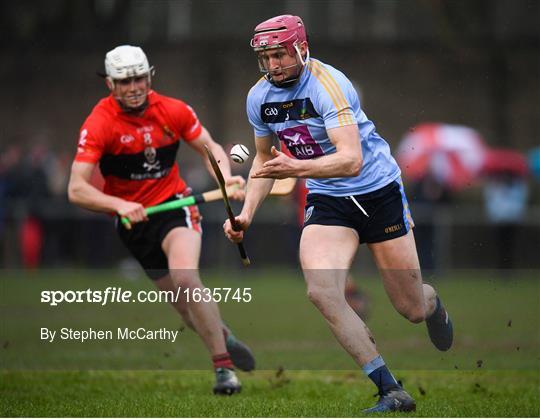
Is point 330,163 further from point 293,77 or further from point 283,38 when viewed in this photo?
point 283,38

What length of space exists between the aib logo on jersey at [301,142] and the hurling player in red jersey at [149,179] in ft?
3.33

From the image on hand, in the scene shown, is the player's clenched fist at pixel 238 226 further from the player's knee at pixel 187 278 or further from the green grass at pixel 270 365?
the green grass at pixel 270 365

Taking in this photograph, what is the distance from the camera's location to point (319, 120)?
265 inches

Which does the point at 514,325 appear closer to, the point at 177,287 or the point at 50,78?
the point at 177,287

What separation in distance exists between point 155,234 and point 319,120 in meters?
1.98

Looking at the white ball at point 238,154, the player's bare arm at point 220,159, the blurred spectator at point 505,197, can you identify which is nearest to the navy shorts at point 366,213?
the white ball at point 238,154

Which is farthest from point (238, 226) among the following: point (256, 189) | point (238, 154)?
point (238, 154)

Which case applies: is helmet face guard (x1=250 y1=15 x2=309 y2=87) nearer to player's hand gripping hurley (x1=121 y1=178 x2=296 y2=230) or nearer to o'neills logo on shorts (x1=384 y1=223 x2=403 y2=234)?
o'neills logo on shorts (x1=384 y1=223 x2=403 y2=234)

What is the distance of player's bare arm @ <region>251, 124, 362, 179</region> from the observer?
6207mm

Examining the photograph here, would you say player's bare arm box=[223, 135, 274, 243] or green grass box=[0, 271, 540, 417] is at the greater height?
player's bare arm box=[223, 135, 274, 243]

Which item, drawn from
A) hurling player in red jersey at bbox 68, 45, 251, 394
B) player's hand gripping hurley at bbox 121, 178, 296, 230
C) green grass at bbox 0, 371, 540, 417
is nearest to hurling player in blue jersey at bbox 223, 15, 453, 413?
green grass at bbox 0, 371, 540, 417

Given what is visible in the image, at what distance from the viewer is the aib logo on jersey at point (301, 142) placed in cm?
681

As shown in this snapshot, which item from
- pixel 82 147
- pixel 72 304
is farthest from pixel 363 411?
pixel 72 304

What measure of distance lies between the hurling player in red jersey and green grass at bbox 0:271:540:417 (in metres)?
0.52
